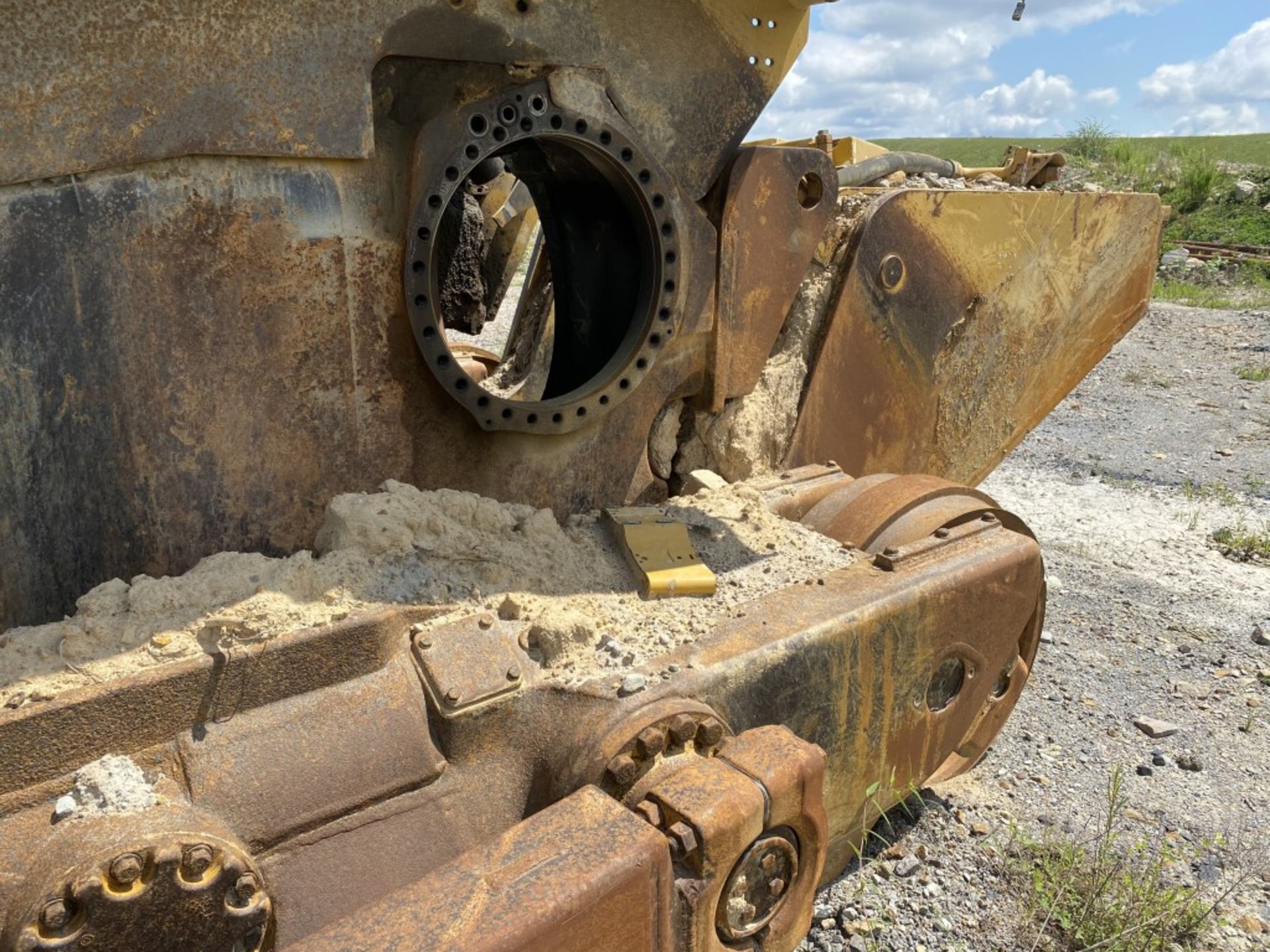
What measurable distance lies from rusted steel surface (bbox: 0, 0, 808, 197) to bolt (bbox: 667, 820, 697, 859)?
1365 mm

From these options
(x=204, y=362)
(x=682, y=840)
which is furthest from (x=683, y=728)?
(x=204, y=362)

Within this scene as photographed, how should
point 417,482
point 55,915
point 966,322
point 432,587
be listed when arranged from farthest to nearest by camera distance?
point 966,322 < point 417,482 < point 432,587 < point 55,915

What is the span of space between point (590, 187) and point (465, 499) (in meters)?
0.87

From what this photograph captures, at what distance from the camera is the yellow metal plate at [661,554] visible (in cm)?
230

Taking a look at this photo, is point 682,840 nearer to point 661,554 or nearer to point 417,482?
point 661,554

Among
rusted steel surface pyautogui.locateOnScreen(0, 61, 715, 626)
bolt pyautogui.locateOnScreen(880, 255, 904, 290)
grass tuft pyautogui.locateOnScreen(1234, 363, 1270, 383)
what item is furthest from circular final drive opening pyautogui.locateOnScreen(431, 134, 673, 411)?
grass tuft pyautogui.locateOnScreen(1234, 363, 1270, 383)

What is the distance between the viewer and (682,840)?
171 centimetres

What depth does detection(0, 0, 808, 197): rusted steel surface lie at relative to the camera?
1.77 metres

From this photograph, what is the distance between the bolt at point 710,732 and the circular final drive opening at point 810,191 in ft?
4.77

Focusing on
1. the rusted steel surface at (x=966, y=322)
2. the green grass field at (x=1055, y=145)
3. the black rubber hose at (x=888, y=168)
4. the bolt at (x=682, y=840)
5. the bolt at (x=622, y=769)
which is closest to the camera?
the bolt at (x=682, y=840)

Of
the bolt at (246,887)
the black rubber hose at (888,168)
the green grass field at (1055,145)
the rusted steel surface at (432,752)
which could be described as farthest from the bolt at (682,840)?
the green grass field at (1055,145)

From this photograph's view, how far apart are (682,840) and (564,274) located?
1708mm

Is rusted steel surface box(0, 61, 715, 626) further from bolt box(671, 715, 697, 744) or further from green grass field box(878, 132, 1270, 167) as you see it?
green grass field box(878, 132, 1270, 167)

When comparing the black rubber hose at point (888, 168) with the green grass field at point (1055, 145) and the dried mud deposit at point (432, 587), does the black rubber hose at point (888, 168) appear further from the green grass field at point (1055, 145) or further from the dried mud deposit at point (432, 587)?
the green grass field at point (1055, 145)
